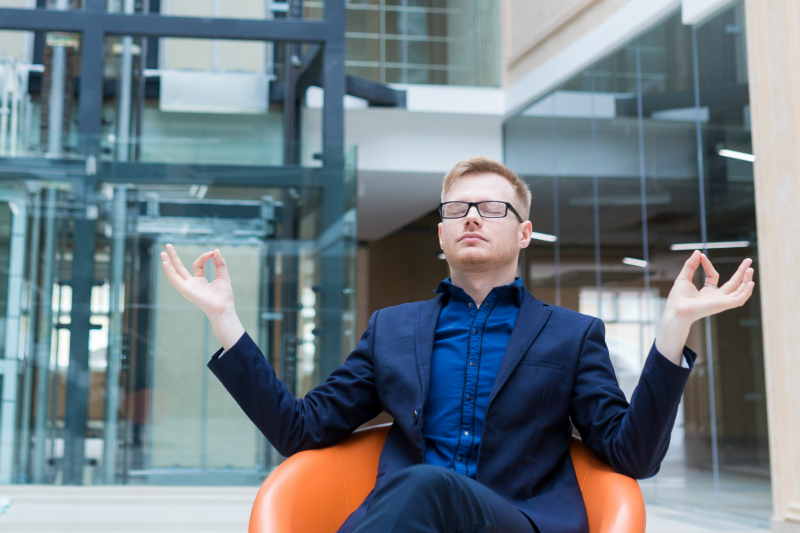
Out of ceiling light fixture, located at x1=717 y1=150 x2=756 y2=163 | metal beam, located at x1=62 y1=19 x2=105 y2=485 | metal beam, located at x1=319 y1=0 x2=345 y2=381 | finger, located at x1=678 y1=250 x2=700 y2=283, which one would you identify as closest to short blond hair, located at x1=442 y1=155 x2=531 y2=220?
finger, located at x1=678 y1=250 x2=700 y2=283

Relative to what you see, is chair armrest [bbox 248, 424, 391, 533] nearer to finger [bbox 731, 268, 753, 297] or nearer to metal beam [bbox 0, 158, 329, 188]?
finger [bbox 731, 268, 753, 297]

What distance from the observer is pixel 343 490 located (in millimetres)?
1879

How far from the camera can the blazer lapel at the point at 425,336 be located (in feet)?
6.00

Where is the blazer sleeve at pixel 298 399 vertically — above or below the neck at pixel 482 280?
below

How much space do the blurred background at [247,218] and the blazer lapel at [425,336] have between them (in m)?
2.92

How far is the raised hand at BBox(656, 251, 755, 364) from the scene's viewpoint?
5.01 feet

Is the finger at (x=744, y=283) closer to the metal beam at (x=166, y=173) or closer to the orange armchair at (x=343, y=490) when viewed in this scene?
the orange armchair at (x=343, y=490)

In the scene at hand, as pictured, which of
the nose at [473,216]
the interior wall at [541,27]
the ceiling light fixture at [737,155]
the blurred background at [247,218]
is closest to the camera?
the nose at [473,216]

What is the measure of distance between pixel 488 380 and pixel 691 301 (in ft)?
1.62

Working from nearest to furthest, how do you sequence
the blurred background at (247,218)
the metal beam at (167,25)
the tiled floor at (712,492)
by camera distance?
the tiled floor at (712,492), the blurred background at (247,218), the metal beam at (167,25)

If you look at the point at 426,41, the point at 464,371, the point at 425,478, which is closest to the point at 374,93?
the point at 426,41

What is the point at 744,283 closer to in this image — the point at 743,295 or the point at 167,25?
the point at 743,295

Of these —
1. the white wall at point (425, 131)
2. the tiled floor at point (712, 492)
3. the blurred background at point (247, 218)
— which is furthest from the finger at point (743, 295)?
the white wall at point (425, 131)

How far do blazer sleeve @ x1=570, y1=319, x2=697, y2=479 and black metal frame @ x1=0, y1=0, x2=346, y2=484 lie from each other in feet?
12.7
